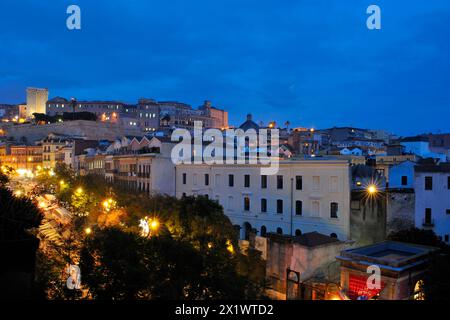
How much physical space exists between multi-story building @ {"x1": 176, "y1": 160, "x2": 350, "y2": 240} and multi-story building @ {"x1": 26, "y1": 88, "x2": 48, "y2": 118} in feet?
362

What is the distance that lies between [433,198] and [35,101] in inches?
5146

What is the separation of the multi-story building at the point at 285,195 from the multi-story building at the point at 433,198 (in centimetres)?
440

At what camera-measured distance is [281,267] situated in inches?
789

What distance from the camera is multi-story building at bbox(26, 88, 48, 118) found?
413ft

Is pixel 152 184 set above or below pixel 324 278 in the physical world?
above

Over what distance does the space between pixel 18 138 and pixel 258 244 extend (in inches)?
3889

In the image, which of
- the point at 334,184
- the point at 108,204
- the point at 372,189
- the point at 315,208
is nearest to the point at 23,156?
the point at 108,204

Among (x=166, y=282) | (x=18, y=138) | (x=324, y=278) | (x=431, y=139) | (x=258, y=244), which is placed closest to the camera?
(x=166, y=282)

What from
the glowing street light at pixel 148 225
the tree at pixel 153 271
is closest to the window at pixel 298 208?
the glowing street light at pixel 148 225

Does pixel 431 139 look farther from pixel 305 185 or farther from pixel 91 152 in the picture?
pixel 91 152

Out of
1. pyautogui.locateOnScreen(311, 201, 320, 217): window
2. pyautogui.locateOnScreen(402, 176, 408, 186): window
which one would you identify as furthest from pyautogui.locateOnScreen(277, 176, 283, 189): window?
pyautogui.locateOnScreen(402, 176, 408, 186): window

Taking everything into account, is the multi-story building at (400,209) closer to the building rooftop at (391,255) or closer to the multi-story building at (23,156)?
the building rooftop at (391,255)

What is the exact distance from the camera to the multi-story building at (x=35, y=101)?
Answer: 413ft

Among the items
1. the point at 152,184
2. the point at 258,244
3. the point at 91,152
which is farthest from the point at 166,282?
→ the point at 91,152
